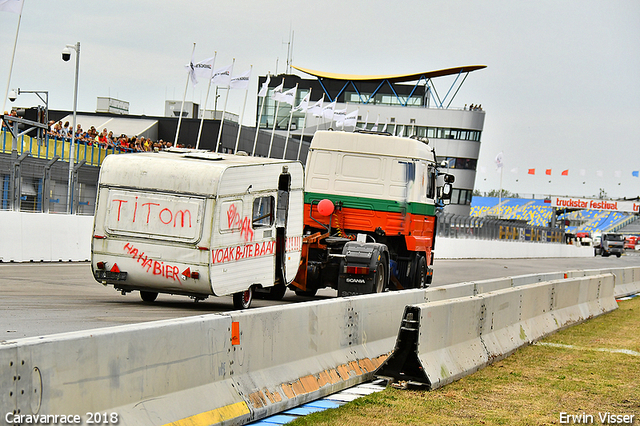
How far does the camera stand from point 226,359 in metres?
6.86

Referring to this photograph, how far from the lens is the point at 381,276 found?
16.8 meters

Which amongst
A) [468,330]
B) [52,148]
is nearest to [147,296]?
[468,330]

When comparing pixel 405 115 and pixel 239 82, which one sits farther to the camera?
pixel 405 115

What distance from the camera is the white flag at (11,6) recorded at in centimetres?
2927

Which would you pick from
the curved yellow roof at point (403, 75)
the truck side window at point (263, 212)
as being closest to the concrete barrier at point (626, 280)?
the truck side window at point (263, 212)

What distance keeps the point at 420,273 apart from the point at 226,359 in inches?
482

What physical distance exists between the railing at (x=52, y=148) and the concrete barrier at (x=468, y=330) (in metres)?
17.4

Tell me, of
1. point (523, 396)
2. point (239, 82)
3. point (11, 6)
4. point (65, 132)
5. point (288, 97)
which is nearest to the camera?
point (523, 396)

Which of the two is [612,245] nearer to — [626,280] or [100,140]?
→ [626,280]

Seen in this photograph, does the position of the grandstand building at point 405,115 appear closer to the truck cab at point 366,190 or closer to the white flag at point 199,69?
the white flag at point 199,69

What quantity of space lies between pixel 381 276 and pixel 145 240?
16.8 ft

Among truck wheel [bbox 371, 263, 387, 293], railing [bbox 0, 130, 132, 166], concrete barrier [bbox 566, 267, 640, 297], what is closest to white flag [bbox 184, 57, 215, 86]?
railing [bbox 0, 130, 132, 166]

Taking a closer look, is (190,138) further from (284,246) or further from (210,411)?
(210,411)

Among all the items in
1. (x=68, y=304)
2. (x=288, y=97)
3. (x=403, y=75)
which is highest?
(x=403, y=75)
